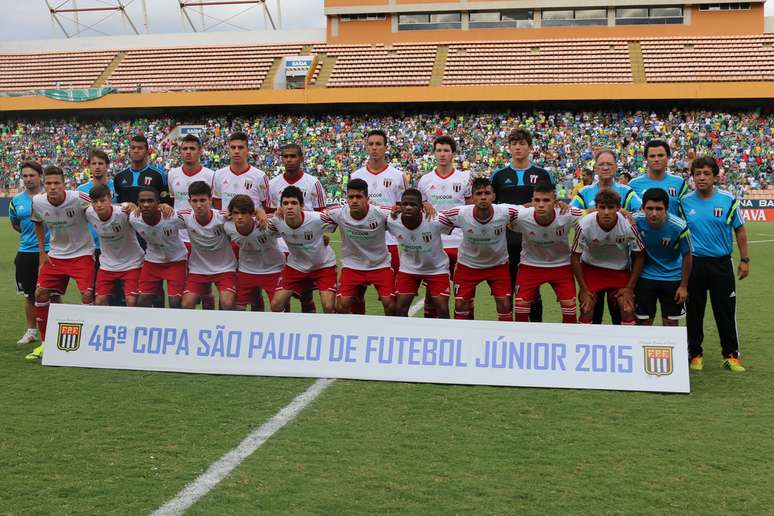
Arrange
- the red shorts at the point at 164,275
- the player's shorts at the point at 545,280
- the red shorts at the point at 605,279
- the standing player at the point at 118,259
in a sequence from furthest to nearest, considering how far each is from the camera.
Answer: the red shorts at the point at 164,275
the standing player at the point at 118,259
the player's shorts at the point at 545,280
the red shorts at the point at 605,279

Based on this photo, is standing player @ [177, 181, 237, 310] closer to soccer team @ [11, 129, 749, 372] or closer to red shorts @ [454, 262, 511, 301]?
soccer team @ [11, 129, 749, 372]

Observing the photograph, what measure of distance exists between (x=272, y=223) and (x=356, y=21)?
1637 inches

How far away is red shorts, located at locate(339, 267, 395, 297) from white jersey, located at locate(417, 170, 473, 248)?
918 millimetres

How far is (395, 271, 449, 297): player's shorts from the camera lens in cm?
756

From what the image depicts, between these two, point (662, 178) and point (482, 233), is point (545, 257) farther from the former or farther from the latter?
point (662, 178)

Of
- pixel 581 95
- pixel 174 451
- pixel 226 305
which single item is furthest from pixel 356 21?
pixel 174 451

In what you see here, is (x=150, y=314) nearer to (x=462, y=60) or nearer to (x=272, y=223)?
(x=272, y=223)

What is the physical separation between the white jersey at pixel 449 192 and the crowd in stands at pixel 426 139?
945 inches

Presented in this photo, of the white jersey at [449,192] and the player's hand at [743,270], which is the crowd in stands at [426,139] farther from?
the player's hand at [743,270]

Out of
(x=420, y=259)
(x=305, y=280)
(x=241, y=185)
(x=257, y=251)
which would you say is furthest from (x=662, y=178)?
(x=241, y=185)

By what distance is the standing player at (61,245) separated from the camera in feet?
25.3

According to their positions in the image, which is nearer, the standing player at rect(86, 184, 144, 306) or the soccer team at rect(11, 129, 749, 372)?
the soccer team at rect(11, 129, 749, 372)

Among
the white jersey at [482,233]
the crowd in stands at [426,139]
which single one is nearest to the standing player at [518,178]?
the white jersey at [482,233]

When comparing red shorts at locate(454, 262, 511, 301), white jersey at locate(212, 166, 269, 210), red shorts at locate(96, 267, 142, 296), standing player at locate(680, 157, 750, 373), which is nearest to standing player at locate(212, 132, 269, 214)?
white jersey at locate(212, 166, 269, 210)
